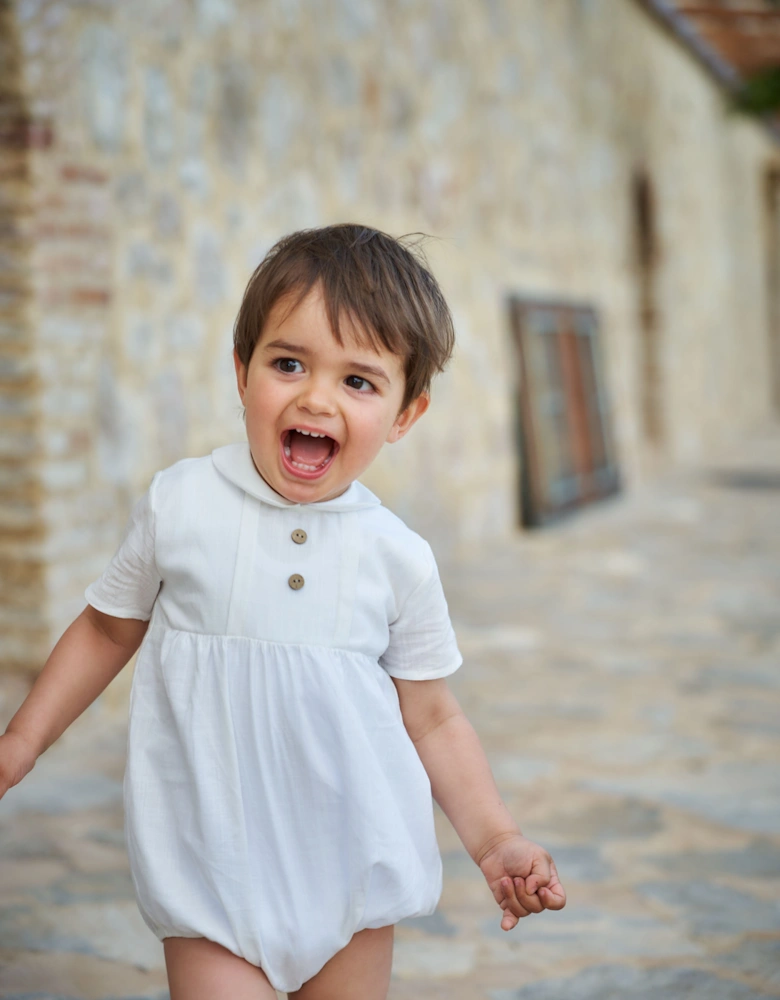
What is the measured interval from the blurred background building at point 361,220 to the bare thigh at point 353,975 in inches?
71.8

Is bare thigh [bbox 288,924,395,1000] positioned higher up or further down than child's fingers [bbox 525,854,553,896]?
further down

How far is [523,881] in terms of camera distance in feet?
4.24

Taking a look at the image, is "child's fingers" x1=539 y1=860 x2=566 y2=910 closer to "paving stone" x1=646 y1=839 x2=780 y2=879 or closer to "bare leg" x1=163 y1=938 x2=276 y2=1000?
"bare leg" x1=163 y1=938 x2=276 y2=1000

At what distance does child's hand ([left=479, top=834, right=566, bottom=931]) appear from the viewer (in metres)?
1.27

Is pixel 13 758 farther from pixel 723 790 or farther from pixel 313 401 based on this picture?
pixel 723 790

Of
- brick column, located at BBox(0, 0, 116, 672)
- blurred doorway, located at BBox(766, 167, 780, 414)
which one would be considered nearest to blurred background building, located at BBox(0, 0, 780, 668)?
brick column, located at BBox(0, 0, 116, 672)

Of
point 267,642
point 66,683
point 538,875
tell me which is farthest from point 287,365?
point 538,875

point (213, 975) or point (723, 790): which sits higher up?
point (213, 975)

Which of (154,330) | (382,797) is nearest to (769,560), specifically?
(154,330)

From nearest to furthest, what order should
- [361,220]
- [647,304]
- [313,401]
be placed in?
1. [313,401]
2. [361,220]
3. [647,304]

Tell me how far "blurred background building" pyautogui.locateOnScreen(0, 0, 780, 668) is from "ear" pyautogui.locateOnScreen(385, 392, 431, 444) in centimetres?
178

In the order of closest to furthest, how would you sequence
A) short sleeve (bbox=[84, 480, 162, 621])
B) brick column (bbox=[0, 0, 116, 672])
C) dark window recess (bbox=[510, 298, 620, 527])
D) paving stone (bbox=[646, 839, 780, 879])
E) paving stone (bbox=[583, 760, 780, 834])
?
1. short sleeve (bbox=[84, 480, 162, 621])
2. paving stone (bbox=[646, 839, 780, 879])
3. paving stone (bbox=[583, 760, 780, 834])
4. brick column (bbox=[0, 0, 116, 672])
5. dark window recess (bbox=[510, 298, 620, 527])

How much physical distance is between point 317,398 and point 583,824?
5.25ft

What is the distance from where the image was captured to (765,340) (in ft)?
49.1
